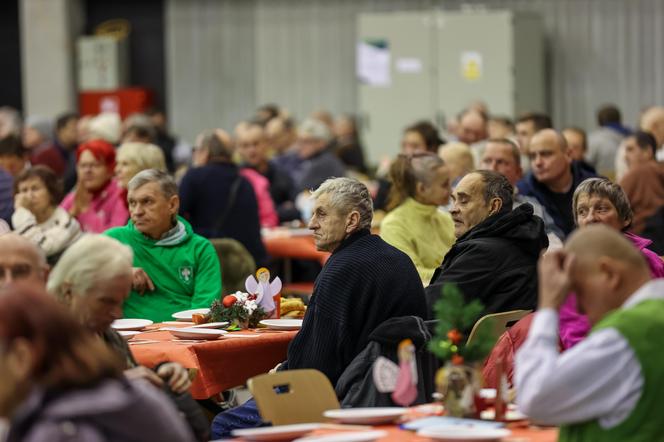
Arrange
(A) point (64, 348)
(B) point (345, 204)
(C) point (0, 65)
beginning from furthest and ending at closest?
1. (C) point (0, 65)
2. (B) point (345, 204)
3. (A) point (64, 348)

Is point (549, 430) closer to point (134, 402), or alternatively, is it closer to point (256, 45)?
point (134, 402)

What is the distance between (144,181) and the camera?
6500 millimetres

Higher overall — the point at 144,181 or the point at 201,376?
the point at 144,181

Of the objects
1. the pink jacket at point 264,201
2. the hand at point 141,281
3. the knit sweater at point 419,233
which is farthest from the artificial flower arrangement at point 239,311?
the pink jacket at point 264,201

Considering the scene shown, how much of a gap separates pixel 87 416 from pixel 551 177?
5.25 metres

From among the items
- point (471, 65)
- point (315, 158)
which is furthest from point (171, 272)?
point (471, 65)

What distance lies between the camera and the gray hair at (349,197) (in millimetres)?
5430

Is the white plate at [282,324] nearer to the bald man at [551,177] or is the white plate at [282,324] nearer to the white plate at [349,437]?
the white plate at [349,437]

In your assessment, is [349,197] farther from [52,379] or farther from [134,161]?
[134,161]

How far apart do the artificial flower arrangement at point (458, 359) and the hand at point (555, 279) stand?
447mm

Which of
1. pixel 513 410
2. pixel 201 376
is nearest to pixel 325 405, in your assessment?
pixel 513 410

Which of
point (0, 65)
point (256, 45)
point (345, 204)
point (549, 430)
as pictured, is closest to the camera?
point (549, 430)

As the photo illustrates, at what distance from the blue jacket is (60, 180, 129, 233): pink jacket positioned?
232 centimetres

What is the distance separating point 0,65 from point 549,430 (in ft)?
53.1
